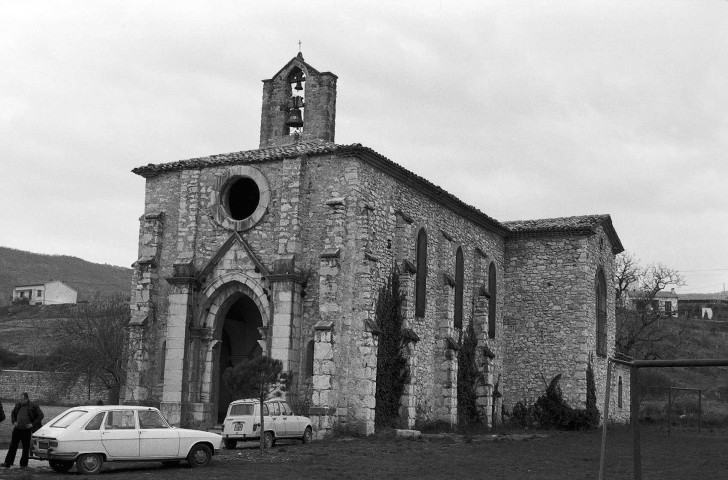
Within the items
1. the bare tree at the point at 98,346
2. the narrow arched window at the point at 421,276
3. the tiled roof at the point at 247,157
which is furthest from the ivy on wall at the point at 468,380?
the bare tree at the point at 98,346

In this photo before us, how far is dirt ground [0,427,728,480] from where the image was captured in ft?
59.0

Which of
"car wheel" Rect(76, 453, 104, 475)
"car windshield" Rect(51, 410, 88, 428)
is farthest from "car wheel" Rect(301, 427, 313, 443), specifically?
"car windshield" Rect(51, 410, 88, 428)

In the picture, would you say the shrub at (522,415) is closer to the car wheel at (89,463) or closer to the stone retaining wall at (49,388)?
the car wheel at (89,463)

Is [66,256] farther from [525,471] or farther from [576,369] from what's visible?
[525,471]

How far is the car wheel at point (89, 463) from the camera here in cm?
1727

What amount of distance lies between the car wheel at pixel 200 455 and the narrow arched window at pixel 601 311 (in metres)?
24.9

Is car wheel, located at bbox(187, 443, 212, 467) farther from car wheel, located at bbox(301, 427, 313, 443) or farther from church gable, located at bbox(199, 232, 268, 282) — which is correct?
church gable, located at bbox(199, 232, 268, 282)

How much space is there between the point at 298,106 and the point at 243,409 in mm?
11903

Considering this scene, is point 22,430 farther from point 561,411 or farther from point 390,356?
point 561,411

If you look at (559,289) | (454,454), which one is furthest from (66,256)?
(454,454)

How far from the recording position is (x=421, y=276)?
31.3 metres

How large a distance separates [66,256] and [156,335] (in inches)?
4477


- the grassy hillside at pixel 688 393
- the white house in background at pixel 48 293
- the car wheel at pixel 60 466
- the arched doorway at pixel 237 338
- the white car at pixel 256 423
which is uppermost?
the white house in background at pixel 48 293

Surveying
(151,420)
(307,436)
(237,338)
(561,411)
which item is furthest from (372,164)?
(561,411)
